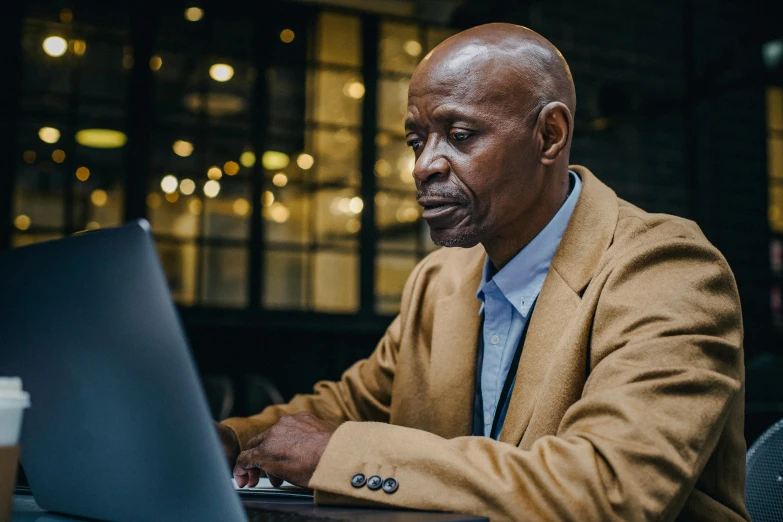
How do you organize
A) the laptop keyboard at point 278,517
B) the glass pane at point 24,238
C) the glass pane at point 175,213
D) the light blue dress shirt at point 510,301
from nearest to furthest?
1. the laptop keyboard at point 278,517
2. the light blue dress shirt at point 510,301
3. the glass pane at point 24,238
4. the glass pane at point 175,213

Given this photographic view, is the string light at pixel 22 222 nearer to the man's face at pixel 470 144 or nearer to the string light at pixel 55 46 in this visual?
the string light at pixel 55 46

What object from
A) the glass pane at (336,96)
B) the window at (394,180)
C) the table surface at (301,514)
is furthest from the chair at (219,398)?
the glass pane at (336,96)

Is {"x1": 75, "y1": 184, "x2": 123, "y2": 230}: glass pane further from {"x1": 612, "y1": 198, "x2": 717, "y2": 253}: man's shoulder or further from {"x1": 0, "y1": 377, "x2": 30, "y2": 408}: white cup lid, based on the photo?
{"x1": 0, "y1": 377, "x2": 30, "y2": 408}: white cup lid

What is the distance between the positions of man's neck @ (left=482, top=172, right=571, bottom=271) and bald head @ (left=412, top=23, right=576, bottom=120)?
0.55 ft

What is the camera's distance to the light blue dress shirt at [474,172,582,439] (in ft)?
4.59

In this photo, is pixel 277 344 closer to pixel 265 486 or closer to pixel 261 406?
pixel 261 406

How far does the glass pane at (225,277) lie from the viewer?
5.02 metres

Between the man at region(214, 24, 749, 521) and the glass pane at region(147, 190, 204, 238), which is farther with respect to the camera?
the glass pane at region(147, 190, 204, 238)

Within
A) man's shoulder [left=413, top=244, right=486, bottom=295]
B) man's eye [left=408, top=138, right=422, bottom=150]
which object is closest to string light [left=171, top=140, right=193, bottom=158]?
man's shoulder [left=413, top=244, right=486, bottom=295]

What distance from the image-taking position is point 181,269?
500 centimetres

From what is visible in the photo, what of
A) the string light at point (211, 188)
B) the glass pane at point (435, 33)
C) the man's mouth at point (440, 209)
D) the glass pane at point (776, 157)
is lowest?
the man's mouth at point (440, 209)

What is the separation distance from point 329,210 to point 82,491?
4528 millimetres

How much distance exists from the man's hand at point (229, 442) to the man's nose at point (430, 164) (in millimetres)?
511

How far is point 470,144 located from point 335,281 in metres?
4.10
